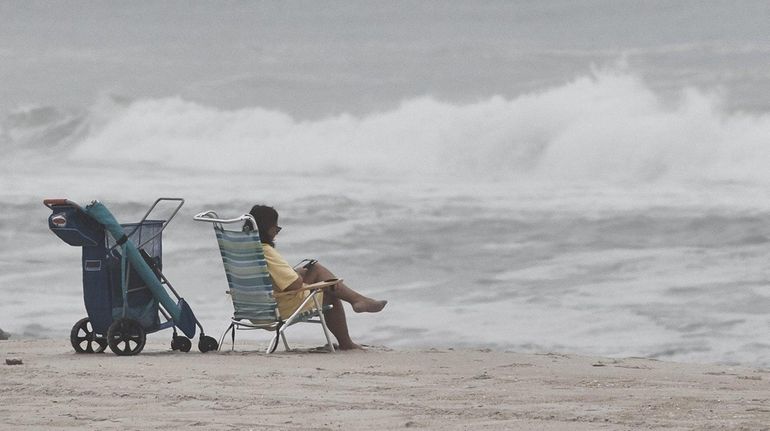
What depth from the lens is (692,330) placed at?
11781 millimetres

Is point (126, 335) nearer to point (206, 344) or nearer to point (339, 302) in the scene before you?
point (206, 344)

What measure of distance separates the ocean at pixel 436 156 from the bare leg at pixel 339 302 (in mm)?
1807

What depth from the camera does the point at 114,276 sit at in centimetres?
887

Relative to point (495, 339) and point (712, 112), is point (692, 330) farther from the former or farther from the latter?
point (712, 112)

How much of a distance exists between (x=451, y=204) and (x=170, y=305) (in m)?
17.5

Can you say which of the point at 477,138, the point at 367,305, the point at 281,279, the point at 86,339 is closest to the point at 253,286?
the point at 281,279

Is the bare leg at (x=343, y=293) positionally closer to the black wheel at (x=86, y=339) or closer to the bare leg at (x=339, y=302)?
the bare leg at (x=339, y=302)

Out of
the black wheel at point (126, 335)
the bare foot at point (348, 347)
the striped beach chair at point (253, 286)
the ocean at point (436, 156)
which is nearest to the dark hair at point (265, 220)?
the striped beach chair at point (253, 286)

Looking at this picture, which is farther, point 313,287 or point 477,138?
point 477,138

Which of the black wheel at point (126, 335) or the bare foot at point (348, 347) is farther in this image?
the bare foot at point (348, 347)

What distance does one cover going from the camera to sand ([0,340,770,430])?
655 cm

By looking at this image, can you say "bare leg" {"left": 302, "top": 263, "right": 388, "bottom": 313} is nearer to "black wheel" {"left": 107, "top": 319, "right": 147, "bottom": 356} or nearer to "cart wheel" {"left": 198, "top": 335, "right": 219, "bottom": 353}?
"cart wheel" {"left": 198, "top": 335, "right": 219, "bottom": 353}

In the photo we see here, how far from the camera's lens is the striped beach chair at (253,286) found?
9.09m

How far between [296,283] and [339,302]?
1.21 ft
